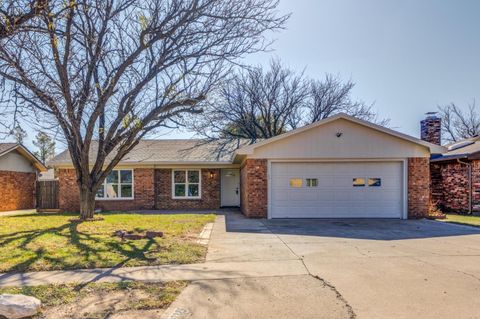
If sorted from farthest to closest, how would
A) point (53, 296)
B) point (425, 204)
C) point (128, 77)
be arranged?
point (425, 204), point (128, 77), point (53, 296)

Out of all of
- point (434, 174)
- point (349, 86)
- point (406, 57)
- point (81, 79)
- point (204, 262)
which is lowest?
point (204, 262)

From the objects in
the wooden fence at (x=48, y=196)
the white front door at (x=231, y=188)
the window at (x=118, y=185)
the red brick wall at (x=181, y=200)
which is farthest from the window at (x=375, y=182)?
the wooden fence at (x=48, y=196)

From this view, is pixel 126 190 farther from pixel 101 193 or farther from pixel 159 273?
pixel 159 273

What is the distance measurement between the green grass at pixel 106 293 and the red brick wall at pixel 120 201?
41.4 feet

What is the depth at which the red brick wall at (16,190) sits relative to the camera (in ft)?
61.0

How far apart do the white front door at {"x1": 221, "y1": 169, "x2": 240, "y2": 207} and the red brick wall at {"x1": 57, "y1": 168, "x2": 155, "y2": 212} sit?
374cm

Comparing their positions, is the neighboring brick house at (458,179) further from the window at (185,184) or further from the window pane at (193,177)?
the window at (185,184)

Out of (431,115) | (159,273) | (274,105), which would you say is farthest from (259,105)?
(159,273)

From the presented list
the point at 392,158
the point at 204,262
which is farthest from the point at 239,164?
the point at 204,262

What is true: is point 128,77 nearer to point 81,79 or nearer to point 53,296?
point 81,79

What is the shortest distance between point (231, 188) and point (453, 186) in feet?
35.4

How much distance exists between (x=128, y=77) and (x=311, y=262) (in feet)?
28.7

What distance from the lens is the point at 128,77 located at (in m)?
11.6

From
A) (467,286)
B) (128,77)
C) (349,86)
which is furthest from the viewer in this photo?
(349,86)
